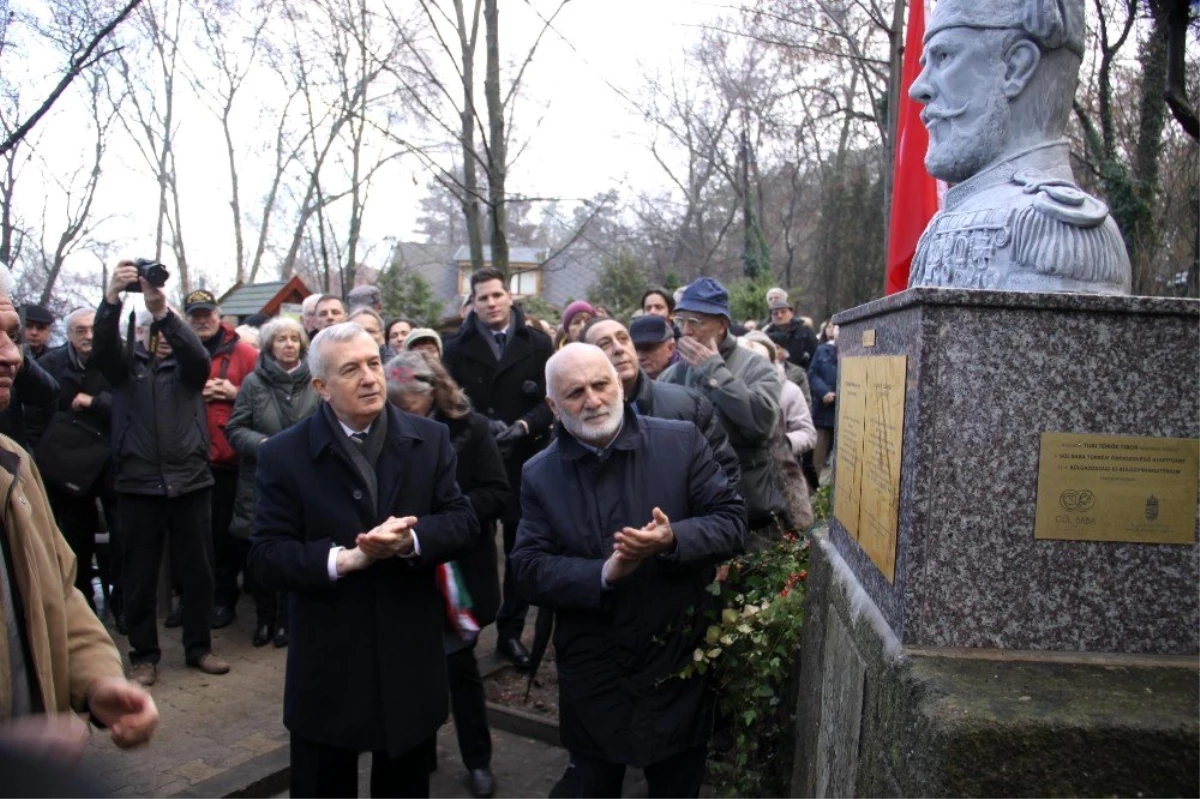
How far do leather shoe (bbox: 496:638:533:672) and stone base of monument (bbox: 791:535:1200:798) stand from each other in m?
3.38

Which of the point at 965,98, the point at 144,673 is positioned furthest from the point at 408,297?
the point at 965,98

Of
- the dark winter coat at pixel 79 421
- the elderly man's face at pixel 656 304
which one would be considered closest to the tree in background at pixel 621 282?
the elderly man's face at pixel 656 304

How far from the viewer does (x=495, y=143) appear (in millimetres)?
9070

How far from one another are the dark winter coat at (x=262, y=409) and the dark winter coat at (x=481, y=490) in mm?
1686

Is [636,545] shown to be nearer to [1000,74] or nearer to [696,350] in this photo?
[1000,74]

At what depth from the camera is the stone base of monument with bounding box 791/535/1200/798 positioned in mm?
1613

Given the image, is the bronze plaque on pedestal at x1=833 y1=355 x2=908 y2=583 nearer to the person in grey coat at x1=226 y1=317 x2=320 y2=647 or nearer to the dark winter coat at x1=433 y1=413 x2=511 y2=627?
the dark winter coat at x1=433 y1=413 x2=511 y2=627

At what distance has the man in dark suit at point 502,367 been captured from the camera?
552cm

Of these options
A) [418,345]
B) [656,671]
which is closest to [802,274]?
[418,345]

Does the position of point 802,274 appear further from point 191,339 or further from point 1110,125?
point 191,339

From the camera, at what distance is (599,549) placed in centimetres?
296

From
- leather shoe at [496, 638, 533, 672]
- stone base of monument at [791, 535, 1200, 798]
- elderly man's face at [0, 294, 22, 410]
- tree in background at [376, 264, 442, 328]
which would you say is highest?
tree in background at [376, 264, 442, 328]

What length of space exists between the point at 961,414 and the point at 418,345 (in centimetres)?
367

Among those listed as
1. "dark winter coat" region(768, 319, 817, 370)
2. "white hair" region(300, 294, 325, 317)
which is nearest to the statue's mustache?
"white hair" region(300, 294, 325, 317)
